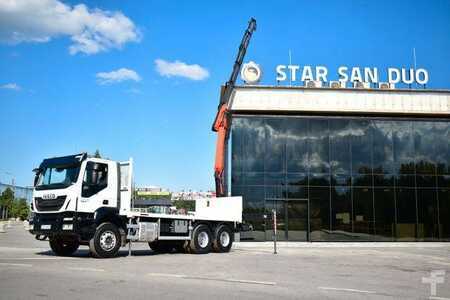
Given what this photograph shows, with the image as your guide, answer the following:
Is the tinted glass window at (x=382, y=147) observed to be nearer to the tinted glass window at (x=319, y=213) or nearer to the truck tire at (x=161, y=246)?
the tinted glass window at (x=319, y=213)

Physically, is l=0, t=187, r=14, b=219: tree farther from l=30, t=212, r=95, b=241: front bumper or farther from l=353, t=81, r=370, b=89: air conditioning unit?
l=30, t=212, r=95, b=241: front bumper

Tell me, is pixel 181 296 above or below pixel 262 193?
below

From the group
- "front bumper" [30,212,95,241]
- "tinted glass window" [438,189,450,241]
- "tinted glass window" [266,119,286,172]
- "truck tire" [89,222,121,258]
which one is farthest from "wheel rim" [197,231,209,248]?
"tinted glass window" [438,189,450,241]

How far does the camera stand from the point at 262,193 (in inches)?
1112

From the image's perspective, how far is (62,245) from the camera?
635 inches

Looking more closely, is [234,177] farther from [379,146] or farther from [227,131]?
[379,146]

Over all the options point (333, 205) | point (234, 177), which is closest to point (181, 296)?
point (234, 177)

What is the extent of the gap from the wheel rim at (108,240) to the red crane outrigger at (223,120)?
1198 centimetres

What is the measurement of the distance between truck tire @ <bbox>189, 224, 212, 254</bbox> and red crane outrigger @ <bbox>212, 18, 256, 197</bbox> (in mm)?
8058

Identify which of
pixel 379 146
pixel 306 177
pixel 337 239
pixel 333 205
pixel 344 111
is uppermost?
pixel 344 111

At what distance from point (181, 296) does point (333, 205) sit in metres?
22.2

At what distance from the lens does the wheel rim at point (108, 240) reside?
48.3 ft

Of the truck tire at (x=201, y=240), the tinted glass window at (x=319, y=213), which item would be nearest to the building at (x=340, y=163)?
the tinted glass window at (x=319, y=213)

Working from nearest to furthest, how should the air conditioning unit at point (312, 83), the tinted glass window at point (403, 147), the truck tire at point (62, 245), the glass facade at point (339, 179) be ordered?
the truck tire at point (62, 245) < the glass facade at point (339, 179) < the tinted glass window at point (403, 147) < the air conditioning unit at point (312, 83)
